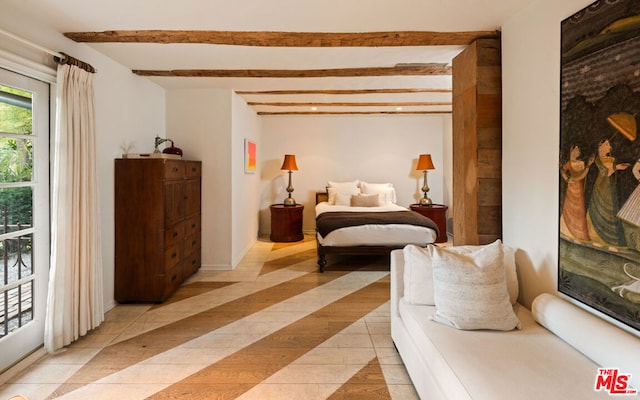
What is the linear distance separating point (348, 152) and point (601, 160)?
514cm

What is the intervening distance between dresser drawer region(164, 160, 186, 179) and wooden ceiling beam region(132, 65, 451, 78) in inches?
37.2

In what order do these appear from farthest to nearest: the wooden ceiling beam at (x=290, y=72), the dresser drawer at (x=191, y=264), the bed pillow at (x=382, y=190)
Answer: the bed pillow at (x=382, y=190), the dresser drawer at (x=191, y=264), the wooden ceiling beam at (x=290, y=72)

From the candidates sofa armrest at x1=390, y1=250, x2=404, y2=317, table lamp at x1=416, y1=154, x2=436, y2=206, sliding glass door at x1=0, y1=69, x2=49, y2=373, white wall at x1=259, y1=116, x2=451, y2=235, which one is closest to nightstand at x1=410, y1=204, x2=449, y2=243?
table lamp at x1=416, y1=154, x2=436, y2=206

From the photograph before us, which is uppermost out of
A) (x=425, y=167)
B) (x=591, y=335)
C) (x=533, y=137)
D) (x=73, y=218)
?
(x=425, y=167)

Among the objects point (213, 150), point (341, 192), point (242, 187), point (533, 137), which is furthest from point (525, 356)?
point (341, 192)

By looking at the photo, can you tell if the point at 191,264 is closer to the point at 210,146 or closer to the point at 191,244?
the point at 191,244

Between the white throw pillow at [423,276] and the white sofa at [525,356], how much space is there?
138 mm

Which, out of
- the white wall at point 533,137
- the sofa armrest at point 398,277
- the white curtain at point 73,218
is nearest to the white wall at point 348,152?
the white curtain at point 73,218

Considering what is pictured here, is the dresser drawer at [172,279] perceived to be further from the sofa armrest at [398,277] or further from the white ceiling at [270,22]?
the sofa armrest at [398,277]

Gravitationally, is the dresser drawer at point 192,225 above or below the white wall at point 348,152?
below

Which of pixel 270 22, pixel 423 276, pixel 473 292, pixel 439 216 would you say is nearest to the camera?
pixel 473 292

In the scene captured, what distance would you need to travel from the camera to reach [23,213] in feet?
7.49

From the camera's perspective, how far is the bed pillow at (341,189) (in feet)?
19.9

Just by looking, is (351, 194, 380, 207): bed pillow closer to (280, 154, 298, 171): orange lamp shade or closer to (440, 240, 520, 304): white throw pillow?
(280, 154, 298, 171): orange lamp shade
